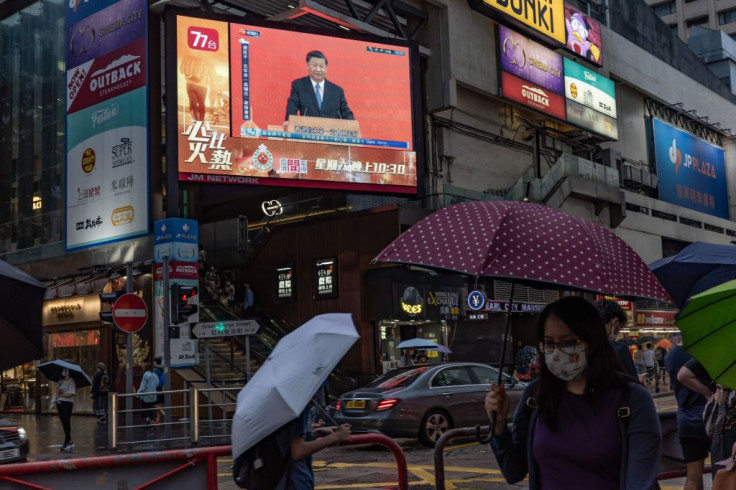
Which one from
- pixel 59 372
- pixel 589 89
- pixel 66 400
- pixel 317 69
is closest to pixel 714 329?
pixel 66 400

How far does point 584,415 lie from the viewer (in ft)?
11.1

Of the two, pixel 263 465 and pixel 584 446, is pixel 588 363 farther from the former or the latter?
pixel 263 465

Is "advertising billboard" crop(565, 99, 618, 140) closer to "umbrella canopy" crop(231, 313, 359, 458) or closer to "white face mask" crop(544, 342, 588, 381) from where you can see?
"umbrella canopy" crop(231, 313, 359, 458)

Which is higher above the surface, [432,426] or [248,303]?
[248,303]

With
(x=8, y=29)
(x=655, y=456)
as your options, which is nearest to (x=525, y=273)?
(x=655, y=456)

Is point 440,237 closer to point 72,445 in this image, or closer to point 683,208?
point 72,445

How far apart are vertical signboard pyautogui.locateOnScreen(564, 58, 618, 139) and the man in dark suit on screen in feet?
42.7

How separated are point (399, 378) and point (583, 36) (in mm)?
27542

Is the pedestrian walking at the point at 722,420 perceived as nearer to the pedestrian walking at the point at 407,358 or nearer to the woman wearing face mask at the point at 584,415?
the woman wearing face mask at the point at 584,415

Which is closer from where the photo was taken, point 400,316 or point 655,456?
point 655,456

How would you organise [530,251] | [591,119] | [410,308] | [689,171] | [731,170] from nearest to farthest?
[530,251]
[410,308]
[591,119]
[689,171]
[731,170]

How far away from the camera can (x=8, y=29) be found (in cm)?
3553

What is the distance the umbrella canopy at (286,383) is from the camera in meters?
4.57

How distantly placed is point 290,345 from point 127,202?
23611mm
